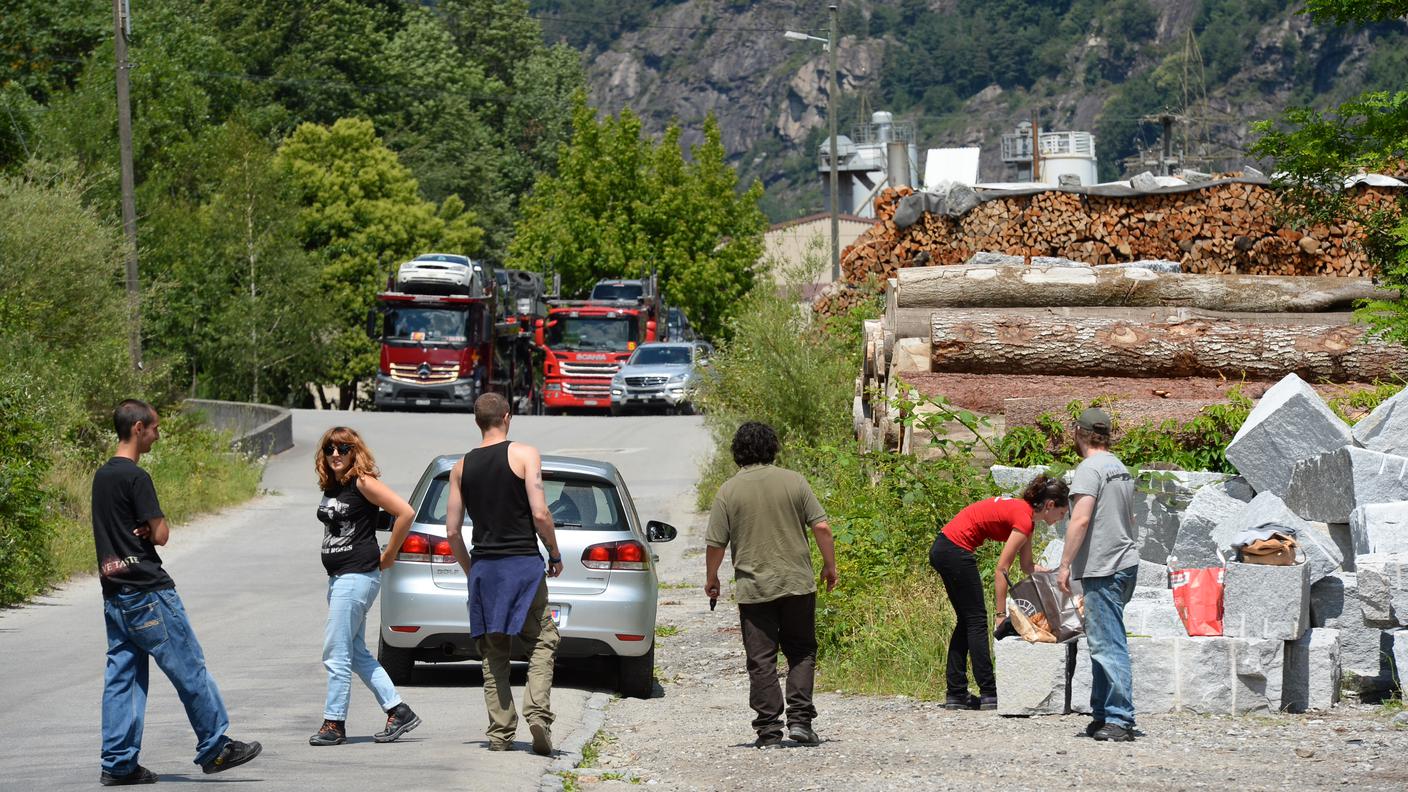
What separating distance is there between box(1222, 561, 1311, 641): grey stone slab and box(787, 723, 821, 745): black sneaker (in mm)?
2363

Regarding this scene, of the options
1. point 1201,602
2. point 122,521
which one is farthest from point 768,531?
point 122,521

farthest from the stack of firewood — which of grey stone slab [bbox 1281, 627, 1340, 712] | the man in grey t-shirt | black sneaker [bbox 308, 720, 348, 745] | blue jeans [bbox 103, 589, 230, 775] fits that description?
blue jeans [bbox 103, 589, 230, 775]

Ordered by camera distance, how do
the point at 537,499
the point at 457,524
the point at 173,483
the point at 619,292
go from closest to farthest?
the point at 537,499
the point at 457,524
the point at 173,483
the point at 619,292

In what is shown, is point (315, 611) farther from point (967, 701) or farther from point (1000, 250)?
point (1000, 250)

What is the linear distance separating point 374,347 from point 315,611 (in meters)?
43.3

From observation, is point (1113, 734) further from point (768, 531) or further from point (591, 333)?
point (591, 333)

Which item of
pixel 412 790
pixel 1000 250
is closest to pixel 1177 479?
pixel 412 790

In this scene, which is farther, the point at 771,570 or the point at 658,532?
the point at 658,532

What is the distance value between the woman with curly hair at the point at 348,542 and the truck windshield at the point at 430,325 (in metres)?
33.9

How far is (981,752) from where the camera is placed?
884cm

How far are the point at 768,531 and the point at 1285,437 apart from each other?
4027 mm

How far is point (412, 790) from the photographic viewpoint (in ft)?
25.2

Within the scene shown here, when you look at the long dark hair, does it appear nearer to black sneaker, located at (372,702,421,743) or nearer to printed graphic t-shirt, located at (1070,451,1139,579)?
printed graphic t-shirt, located at (1070,451,1139,579)

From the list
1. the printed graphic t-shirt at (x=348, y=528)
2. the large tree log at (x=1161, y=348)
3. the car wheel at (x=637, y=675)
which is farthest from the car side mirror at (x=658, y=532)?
the large tree log at (x=1161, y=348)
